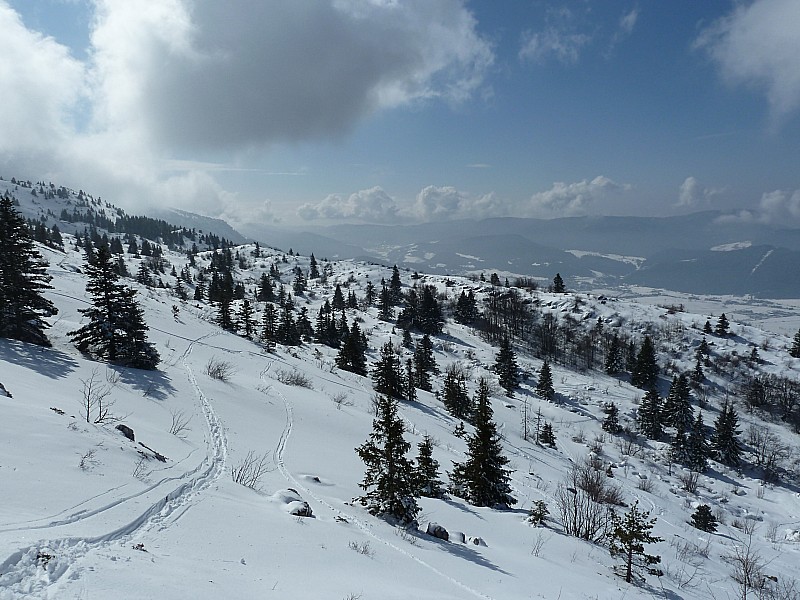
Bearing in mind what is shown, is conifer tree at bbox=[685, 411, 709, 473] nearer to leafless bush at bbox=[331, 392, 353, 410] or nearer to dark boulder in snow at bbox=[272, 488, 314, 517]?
leafless bush at bbox=[331, 392, 353, 410]

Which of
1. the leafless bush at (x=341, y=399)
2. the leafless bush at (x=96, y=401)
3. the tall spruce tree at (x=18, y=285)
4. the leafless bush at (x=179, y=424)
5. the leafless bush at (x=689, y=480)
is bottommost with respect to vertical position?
the leafless bush at (x=689, y=480)

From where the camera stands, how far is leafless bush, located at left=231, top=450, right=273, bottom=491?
39.8ft

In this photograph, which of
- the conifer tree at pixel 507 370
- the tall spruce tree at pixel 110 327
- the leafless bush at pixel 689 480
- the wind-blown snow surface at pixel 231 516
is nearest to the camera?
the wind-blown snow surface at pixel 231 516

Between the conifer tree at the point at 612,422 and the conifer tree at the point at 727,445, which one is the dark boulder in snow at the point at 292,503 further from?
the conifer tree at the point at 727,445

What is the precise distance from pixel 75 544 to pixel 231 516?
3.52m

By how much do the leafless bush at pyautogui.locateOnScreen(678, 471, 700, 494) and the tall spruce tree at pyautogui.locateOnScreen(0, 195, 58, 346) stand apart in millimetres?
63102

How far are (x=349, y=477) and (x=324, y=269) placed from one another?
6961 inches

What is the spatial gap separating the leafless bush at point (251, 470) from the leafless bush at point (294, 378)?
1912 centimetres

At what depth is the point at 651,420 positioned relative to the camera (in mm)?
69875

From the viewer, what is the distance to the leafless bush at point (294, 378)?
35.2m

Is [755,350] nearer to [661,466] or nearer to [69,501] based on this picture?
[661,466]

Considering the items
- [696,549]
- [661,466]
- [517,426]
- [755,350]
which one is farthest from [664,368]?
[696,549]

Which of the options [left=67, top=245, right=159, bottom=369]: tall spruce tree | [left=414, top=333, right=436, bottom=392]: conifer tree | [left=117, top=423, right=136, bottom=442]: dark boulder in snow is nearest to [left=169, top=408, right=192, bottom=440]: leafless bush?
[left=117, top=423, right=136, bottom=442]: dark boulder in snow

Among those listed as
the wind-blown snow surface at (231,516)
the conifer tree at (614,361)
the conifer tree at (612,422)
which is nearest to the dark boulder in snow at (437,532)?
the wind-blown snow surface at (231,516)
